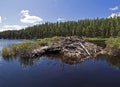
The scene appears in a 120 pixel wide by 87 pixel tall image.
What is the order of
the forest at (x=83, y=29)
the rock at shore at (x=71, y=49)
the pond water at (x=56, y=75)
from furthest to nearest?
the forest at (x=83, y=29) → the rock at shore at (x=71, y=49) → the pond water at (x=56, y=75)

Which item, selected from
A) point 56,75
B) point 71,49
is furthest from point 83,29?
point 56,75

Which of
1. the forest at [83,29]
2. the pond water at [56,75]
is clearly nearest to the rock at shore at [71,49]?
the pond water at [56,75]

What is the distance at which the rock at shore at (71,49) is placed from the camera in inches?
1542

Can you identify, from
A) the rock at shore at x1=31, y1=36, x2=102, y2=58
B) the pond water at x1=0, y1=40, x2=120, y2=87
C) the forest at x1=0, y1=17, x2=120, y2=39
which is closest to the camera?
the pond water at x1=0, y1=40, x2=120, y2=87

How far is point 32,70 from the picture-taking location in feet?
90.3

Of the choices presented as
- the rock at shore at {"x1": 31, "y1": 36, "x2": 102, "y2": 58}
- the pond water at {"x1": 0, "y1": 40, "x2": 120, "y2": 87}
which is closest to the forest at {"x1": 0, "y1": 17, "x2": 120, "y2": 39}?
the rock at shore at {"x1": 31, "y1": 36, "x2": 102, "y2": 58}

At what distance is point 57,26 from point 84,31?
26.9 meters

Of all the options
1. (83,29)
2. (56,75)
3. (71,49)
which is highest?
(83,29)

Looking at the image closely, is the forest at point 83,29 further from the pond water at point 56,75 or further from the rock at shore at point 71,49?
the pond water at point 56,75

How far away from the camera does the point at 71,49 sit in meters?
40.7

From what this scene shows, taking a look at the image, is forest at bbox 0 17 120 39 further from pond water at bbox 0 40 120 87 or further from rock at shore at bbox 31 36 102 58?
pond water at bbox 0 40 120 87

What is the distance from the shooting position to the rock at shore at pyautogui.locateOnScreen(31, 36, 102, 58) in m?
39.2

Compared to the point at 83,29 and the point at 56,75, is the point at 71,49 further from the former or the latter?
the point at 83,29

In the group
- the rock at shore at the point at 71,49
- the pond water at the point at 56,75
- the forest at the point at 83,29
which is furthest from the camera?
the forest at the point at 83,29
